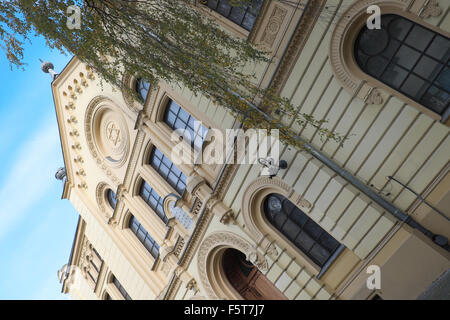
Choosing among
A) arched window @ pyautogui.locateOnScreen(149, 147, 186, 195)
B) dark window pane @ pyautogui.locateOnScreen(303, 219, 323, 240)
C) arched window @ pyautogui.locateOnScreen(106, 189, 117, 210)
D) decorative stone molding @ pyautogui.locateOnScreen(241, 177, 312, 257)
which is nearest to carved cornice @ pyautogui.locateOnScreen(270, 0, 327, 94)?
decorative stone molding @ pyautogui.locateOnScreen(241, 177, 312, 257)

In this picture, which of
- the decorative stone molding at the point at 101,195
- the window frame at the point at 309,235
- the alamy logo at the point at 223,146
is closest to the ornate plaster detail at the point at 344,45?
the alamy logo at the point at 223,146

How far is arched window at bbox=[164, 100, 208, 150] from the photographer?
13.8 meters

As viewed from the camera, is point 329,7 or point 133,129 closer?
point 329,7

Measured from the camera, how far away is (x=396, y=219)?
334 inches

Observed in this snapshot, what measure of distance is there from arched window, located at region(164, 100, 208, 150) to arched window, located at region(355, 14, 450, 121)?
20.9 ft

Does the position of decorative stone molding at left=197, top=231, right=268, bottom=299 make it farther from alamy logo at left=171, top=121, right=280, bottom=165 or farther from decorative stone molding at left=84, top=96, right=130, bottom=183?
decorative stone molding at left=84, top=96, right=130, bottom=183

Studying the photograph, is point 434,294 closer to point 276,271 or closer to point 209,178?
point 276,271

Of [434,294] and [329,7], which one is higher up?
[329,7]

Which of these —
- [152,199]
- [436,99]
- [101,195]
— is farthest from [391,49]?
[101,195]

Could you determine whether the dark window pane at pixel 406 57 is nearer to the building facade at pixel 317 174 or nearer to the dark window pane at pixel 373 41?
the building facade at pixel 317 174

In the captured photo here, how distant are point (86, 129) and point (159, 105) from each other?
6057 millimetres

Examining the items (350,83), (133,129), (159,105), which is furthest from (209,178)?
(350,83)

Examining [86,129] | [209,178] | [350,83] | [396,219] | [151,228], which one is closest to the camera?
[396,219]
